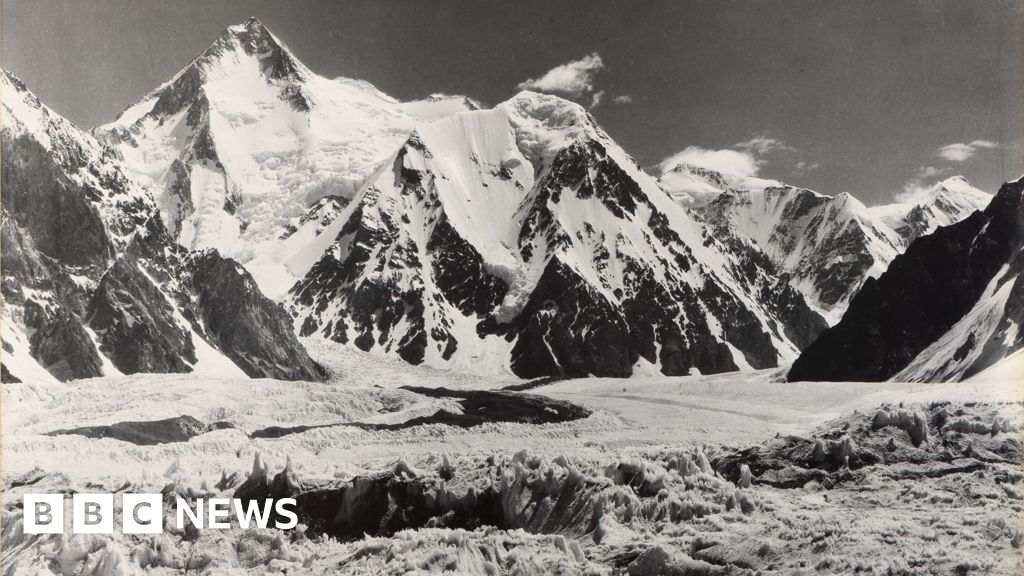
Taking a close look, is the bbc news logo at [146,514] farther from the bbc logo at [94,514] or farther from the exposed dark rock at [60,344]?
the exposed dark rock at [60,344]

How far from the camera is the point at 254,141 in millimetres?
146125

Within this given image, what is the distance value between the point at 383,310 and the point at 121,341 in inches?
1961

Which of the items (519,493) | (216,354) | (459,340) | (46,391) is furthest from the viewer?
(459,340)

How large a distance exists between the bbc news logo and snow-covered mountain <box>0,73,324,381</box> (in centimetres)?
2668

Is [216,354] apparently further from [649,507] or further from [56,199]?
[649,507]

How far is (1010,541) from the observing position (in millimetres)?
15008

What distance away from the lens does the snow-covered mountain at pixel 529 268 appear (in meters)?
109

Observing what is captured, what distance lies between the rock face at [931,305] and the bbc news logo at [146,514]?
31375mm

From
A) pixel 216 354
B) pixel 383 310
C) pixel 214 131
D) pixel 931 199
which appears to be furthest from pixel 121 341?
pixel 931 199

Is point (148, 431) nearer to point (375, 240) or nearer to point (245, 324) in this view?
point (245, 324)

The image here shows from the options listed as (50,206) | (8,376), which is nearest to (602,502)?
(8,376)

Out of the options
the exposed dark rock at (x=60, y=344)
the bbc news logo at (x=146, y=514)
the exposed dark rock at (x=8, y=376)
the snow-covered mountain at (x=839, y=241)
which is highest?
the snow-covered mountain at (x=839, y=241)

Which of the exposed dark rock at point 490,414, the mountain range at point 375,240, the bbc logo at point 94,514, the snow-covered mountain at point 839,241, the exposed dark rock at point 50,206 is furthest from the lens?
the snow-covered mountain at point 839,241

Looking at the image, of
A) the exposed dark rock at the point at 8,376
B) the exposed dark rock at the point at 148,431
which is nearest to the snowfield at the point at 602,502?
the exposed dark rock at the point at 148,431
